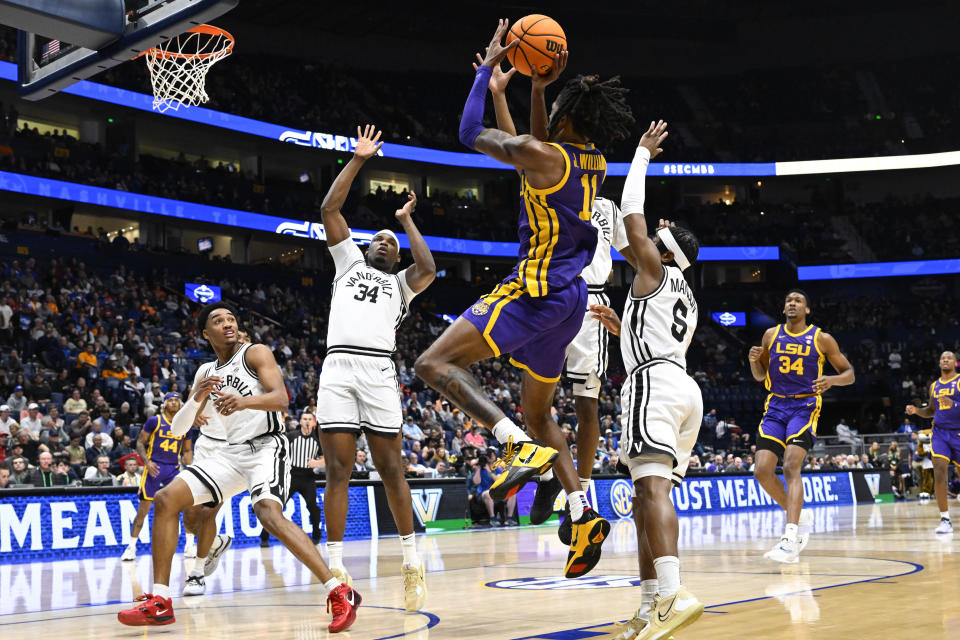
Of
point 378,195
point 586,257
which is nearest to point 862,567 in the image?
point 586,257

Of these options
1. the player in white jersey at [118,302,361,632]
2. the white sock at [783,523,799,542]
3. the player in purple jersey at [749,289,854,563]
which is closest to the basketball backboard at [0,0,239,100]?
the player in white jersey at [118,302,361,632]

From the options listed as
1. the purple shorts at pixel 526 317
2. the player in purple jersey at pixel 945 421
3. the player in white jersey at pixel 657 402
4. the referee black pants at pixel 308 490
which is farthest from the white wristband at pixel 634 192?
the player in purple jersey at pixel 945 421

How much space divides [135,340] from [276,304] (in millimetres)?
8795

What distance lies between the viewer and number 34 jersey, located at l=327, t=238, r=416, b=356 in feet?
23.1

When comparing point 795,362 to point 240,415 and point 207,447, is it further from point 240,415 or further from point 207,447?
point 207,447

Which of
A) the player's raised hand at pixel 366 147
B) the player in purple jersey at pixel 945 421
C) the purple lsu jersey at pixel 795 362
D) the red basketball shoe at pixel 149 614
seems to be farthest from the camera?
the player in purple jersey at pixel 945 421

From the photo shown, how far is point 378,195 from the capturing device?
3794 cm

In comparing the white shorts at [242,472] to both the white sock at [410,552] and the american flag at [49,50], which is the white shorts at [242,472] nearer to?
the white sock at [410,552]

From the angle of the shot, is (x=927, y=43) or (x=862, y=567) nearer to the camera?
(x=862, y=567)

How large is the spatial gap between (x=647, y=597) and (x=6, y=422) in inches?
549

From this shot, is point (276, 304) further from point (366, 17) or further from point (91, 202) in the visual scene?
point (366, 17)

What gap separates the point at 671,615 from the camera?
184 inches

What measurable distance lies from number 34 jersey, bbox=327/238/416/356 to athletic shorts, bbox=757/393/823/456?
183 inches

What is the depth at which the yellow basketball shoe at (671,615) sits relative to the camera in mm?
4609
